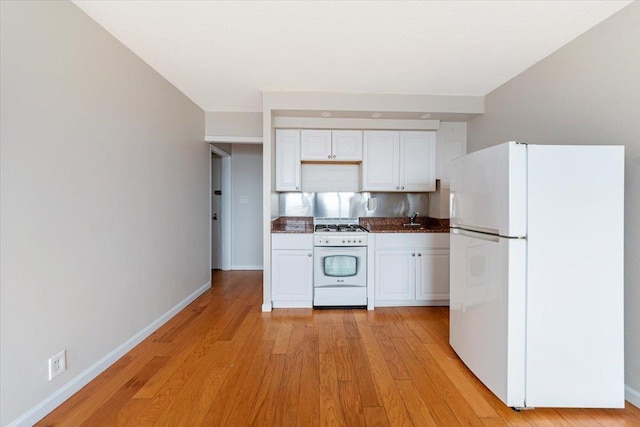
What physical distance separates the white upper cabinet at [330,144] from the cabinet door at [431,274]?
1.43 meters

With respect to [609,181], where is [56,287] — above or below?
below

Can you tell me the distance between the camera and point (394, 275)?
350cm

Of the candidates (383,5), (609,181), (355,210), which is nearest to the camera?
(609,181)

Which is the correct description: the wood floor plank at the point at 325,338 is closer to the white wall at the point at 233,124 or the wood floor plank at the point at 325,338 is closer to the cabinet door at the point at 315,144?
the cabinet door at the point at 315,144

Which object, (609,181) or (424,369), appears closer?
(609,181)

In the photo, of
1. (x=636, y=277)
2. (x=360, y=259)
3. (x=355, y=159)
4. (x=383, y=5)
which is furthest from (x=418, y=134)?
(x=636, y=277)

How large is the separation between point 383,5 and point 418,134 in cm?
213

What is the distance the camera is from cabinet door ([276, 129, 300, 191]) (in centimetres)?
375

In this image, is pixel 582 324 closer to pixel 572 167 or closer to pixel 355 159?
pixel 572 167

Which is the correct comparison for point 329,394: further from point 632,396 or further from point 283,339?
point 632,396

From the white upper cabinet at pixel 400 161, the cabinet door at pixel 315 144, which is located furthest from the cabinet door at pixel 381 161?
the cabinet door at pixel 315 144

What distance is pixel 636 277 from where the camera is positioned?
5.95 ft

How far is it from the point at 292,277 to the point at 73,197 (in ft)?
7.01

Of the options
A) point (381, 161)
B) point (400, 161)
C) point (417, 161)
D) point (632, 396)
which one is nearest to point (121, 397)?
point (632, 396)
